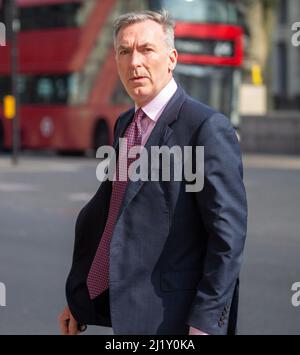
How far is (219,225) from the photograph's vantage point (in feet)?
10.6

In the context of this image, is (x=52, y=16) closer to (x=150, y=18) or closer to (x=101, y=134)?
(x=101, y=134)

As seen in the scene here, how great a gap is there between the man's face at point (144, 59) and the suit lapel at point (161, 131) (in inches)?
2.3

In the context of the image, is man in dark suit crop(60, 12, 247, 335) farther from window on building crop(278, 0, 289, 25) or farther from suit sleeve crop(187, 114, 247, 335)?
window on building crop(278, 0, 289, 25)

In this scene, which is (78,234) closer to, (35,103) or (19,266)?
(19,266)

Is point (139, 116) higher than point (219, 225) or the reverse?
higher

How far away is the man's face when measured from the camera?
3373 millimetres

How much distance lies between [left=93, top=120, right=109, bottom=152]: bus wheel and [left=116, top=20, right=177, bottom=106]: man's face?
24.9 metres

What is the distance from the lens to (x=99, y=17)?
28484 mm

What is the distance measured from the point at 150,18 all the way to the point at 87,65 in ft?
83.2

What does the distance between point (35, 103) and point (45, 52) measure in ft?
4.64

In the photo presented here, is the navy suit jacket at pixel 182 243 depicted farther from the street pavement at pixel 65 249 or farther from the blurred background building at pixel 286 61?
the blurred background building at pixel 286 61

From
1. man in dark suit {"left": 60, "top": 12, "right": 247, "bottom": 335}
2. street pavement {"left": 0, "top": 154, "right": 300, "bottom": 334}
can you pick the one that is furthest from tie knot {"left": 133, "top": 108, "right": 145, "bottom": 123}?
street pavement {"left": 0, "top": 154, "right": 300, "bottom": 334}

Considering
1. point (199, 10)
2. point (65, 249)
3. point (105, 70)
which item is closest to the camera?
point (65, 249)

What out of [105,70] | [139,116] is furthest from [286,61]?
[139,116]
